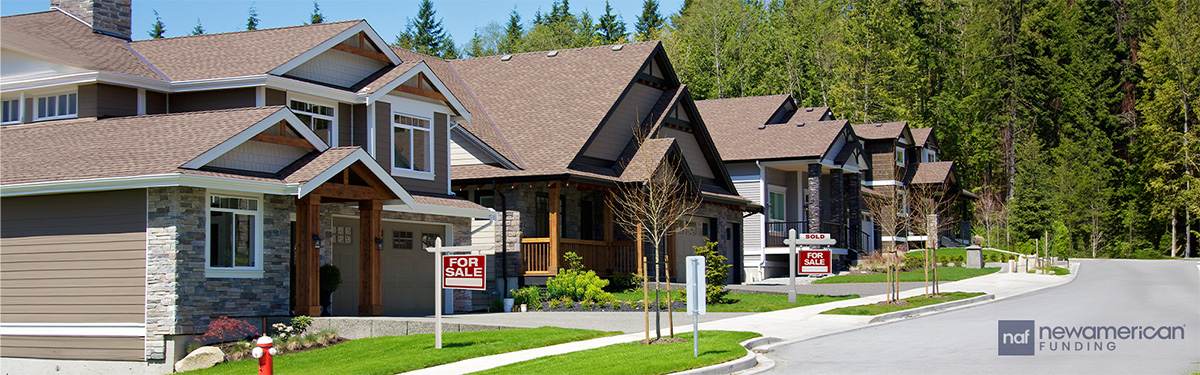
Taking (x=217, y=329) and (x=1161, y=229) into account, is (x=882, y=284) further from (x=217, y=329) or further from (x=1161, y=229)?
(x=1161, y=229)

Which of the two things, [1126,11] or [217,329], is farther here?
[1126,11]

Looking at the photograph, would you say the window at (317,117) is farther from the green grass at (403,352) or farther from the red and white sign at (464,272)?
the red and white sign at (464,272)

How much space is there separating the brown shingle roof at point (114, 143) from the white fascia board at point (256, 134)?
0.12 m

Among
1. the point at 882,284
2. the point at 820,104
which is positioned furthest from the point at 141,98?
the point at 820,104

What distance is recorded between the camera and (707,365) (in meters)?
14.7

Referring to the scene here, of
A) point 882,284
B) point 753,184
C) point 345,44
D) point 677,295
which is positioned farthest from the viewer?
point 753,184

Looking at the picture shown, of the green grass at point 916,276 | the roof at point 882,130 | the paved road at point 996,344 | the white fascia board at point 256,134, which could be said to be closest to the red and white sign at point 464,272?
the white fascia board at point 256,134

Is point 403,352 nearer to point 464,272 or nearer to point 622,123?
point 464,272

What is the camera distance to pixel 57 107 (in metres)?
23.3

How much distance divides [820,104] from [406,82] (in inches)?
1776

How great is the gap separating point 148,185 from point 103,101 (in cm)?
476

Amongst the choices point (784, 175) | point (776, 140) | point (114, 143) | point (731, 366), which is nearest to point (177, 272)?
point (114, 143)

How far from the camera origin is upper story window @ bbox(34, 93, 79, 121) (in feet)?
75.9

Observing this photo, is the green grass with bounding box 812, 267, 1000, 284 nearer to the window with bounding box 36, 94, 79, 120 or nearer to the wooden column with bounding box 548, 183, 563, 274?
the wooden column with bounding box 548, 183, 563, 274
